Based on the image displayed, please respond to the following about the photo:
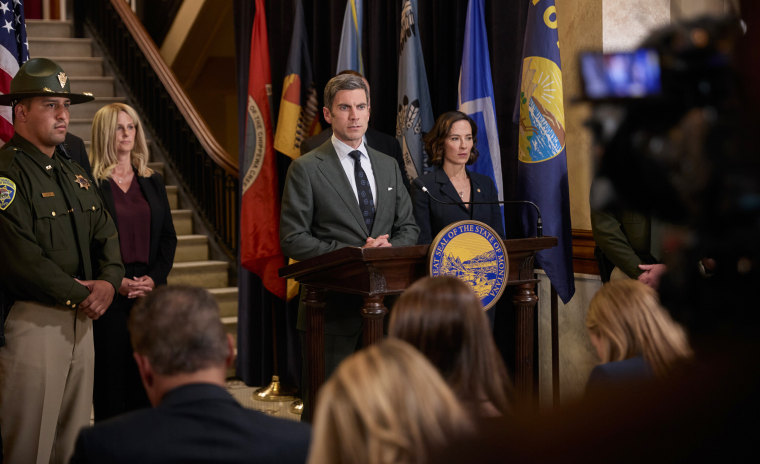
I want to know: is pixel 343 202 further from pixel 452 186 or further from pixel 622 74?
pixel 622 74

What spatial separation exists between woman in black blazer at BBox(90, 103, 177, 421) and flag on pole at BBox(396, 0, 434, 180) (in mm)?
1264

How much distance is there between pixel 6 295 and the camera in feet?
9.20

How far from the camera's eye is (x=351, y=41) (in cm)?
427

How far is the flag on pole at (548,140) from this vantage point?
3605 mm

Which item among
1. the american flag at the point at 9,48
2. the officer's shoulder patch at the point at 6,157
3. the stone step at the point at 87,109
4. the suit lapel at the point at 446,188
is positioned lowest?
the suit lapel at the point at 446,188

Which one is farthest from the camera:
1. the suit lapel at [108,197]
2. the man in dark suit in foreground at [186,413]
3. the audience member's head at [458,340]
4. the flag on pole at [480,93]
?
the flag on pole at [480,93]

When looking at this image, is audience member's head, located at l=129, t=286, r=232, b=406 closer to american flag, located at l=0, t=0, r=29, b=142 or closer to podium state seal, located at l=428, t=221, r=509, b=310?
podium state seal, located at l=428, t=221, r=509, b=310

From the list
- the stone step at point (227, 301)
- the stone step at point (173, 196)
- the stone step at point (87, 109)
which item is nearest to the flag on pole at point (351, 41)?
the stone step at point (227, 301)

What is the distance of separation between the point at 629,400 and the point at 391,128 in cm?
390

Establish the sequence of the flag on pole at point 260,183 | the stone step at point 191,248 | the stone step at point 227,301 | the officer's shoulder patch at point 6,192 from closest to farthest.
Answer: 1. the officer's shoulder patch at point 6,192
2. the flag on pole at point 260,183
3. the stone step at point 227,301
4. the stone step at point 191,248

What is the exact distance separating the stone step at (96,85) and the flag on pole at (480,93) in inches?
183

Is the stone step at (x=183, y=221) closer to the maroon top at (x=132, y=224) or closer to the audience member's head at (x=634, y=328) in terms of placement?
the maroon top at (x=132, y=224)

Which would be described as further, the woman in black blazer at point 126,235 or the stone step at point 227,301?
the stone step at point 227,301

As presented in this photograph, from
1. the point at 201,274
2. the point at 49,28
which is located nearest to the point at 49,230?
the point at 201,274
